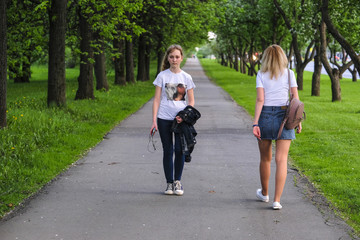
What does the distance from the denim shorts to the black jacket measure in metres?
0.78

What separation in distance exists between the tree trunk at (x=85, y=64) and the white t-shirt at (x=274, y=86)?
12.8 metres

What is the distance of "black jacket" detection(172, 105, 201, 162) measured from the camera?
609cm

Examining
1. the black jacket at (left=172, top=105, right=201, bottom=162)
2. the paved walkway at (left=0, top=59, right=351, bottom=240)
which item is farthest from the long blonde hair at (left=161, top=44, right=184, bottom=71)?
the paved walkway at (left=0, top=59, right=351, bottom=240)

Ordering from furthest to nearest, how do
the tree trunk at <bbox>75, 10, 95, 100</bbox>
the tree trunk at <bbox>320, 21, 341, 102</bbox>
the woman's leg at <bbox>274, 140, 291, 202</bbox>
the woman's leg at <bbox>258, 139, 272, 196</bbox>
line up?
the tree trunk at <bbox>320, 21, 341, 102</bbox>, the tree trunk at <bbox>75, 10, 95, 100</bbox>, the woman's leg at <bbox>258, 139, 272, 196</bbox>, the woman's leg at <bbox>274, 140, 291, 202</bbox>

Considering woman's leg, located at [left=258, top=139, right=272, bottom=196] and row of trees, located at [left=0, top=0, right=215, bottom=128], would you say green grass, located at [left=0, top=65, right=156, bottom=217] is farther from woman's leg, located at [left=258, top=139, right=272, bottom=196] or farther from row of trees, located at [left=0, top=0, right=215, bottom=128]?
woman's leg, located at [left=258, top=139, right=272, bottom=196]

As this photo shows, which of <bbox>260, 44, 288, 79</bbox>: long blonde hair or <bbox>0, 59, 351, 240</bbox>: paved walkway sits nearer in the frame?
<bbox>0, 59, 351, 240</bbox>: paved walkway

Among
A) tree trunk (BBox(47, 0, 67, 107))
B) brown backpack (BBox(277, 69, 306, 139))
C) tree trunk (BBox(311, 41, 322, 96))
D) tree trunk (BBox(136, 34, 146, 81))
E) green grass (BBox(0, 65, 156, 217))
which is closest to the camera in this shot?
brown backpack (BBox(277, 69, 306, 139))

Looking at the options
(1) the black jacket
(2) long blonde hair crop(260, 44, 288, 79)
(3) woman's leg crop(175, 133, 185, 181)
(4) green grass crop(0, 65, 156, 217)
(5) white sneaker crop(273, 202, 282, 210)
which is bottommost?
(4) green grass crop(0, 65, 156, 217)

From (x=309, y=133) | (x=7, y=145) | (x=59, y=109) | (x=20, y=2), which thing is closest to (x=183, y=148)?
(x=7, y=145)

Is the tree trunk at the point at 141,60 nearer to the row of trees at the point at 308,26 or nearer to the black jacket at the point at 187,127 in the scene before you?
the row of trees at the point at 308,26

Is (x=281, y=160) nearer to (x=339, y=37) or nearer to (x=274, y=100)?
(x=274, y=100)

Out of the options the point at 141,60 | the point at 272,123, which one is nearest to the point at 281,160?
the point at 272,123

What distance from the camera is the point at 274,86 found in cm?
567

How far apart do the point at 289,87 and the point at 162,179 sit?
2.28m
